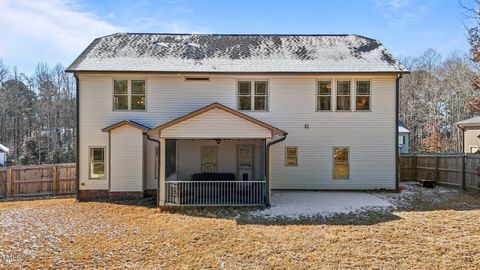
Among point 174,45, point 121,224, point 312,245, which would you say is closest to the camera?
point 312,245

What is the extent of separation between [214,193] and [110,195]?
4.70m

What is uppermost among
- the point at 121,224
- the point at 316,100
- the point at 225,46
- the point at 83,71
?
the point at 225,46

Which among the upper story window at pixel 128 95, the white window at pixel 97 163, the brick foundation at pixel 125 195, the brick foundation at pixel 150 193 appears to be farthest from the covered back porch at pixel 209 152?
the white window at pixel 97 163

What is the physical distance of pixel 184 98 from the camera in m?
14.4

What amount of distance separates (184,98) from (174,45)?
12.8 ft

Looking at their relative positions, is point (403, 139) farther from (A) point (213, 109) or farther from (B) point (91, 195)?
(B) point (91, 195)

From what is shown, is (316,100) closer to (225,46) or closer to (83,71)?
(225,46)

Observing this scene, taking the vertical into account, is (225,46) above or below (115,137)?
above

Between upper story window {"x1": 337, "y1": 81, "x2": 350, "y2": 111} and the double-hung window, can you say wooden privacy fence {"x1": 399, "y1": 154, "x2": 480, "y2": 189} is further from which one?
upper story window {"x1": 337, "y1": 81, "x2": 350, "y2": 111}

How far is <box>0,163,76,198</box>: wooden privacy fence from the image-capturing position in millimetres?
15680

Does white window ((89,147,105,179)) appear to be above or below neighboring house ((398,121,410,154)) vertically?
below

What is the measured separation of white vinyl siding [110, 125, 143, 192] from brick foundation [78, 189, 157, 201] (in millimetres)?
173

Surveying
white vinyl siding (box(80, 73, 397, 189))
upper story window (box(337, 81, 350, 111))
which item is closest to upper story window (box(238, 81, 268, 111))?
white vinyl siding (box(80, 73, 397, 189))

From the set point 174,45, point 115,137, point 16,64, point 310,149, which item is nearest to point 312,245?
point 310,149
